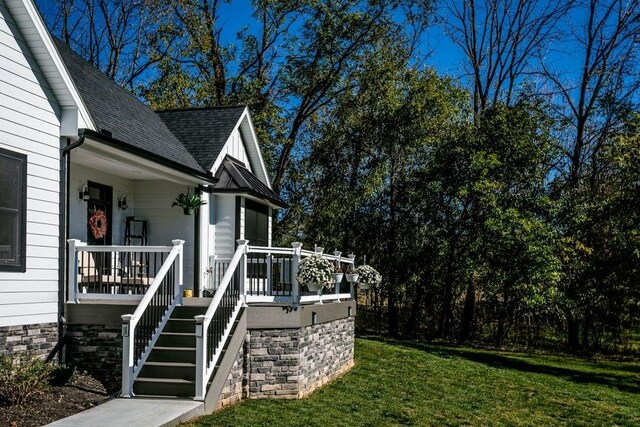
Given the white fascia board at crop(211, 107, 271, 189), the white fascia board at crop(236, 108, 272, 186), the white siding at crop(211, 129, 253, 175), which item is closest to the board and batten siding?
the white siding at crop(211, 129, 253, 175)

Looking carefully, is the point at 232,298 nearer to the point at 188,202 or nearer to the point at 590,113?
the point at 188,202

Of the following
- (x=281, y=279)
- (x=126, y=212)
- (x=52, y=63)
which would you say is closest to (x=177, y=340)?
(x=281, y=279)

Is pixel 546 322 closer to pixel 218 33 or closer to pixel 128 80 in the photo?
pixel 218 33

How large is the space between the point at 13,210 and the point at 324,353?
580 centimetres

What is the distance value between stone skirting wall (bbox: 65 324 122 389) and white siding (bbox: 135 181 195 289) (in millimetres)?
4007

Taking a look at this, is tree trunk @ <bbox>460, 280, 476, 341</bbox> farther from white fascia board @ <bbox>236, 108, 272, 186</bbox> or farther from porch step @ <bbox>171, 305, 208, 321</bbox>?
porch step @ <bbox>171, 305, 208, 321</bbox>

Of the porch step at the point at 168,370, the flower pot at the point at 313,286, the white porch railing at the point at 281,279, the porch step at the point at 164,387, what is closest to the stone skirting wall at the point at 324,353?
the white porch railing at the point at 281,279

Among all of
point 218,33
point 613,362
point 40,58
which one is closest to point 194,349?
point 40,58

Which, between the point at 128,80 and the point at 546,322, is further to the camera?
the point at 128,80

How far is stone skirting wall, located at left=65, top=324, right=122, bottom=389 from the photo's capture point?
9977mm

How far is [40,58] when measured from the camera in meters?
9.46

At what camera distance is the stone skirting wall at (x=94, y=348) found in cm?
998

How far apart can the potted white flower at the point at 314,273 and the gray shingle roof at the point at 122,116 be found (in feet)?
11.0

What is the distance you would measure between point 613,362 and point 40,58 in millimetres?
16836
